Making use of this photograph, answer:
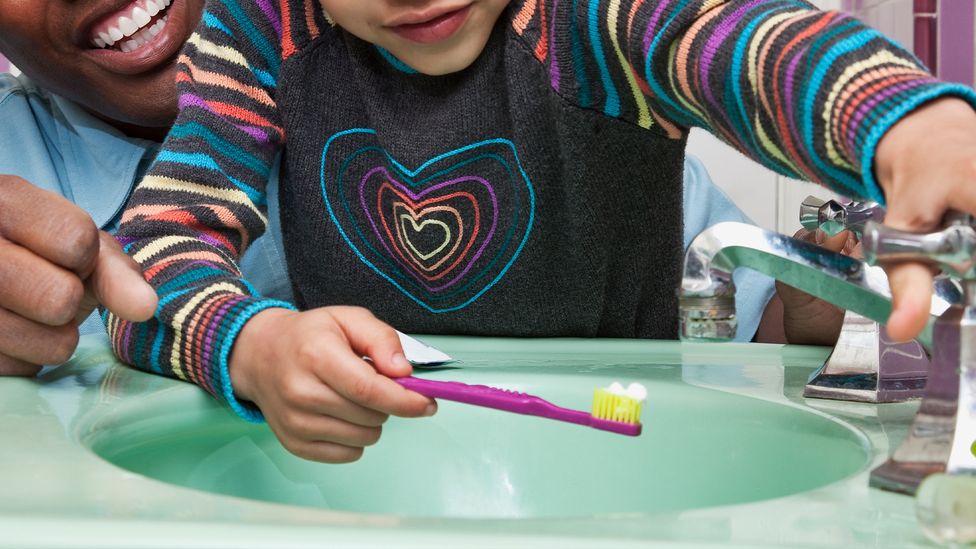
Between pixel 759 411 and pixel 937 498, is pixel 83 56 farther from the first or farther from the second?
pixel 937 498

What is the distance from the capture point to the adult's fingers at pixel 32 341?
1.87 feet

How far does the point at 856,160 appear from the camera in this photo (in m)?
0.40

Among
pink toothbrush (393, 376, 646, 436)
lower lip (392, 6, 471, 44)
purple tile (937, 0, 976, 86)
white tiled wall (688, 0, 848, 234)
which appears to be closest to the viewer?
pink toothbrush (393, 376, 646, 436)

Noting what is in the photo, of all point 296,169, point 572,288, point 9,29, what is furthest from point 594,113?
point 9,29

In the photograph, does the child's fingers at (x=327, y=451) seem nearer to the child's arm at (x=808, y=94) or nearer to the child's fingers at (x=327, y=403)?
the child's fingers at (x=327, y=403)

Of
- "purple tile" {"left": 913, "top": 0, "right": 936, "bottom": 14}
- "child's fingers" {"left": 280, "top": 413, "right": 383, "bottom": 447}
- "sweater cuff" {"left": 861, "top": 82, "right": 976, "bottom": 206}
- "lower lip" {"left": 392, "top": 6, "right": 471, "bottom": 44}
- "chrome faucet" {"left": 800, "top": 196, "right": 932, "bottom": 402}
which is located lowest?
"child's fingers" {"left": 280, "top": 413, "right": 383, "bottom": 447}

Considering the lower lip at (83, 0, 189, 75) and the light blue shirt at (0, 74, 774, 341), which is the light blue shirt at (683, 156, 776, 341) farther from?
the lower lip at (83, 0, 189, 75)

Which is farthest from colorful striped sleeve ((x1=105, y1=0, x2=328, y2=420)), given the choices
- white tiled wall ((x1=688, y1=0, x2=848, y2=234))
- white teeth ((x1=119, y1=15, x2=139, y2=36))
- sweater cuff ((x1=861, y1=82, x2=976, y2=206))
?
white tiled wall ((x1=688, y1=0, x2=848, y2=234))

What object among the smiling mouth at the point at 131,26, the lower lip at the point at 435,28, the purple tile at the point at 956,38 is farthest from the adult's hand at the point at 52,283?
the purple tile at the point at 956,38

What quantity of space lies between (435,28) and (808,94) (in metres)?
0.29

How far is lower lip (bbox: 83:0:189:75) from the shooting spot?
97 cm

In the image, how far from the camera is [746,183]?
150 centimetres

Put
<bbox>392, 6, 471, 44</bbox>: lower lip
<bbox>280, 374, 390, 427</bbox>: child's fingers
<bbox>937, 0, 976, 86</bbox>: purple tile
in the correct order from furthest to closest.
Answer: <bbox>937, 0, 976, 86</bbox>: purple tile, <bbox>392, 6, 471, 44</bbox>: lower lip, <bbox>280, 374, 390, 427</bbox>: child's fingers

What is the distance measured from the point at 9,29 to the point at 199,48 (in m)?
0.27
